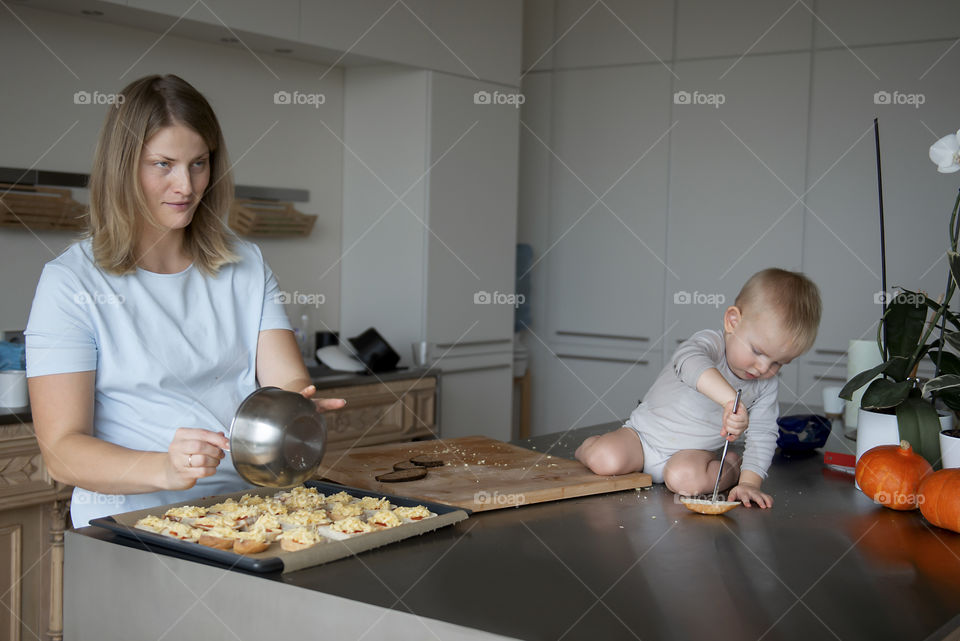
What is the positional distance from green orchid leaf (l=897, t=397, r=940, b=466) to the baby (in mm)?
192

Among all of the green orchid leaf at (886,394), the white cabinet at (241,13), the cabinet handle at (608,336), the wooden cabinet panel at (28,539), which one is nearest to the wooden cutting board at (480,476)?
the green orchid leaf at (886,394)

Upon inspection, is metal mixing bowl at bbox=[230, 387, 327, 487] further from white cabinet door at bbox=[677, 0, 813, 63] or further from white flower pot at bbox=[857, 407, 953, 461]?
white cabinet door at bbox=[677, 0, 813, 63]

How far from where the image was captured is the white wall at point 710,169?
3104 mm

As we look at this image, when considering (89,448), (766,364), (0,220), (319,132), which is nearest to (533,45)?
(319,132)

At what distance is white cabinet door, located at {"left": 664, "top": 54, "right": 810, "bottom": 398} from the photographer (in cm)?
332

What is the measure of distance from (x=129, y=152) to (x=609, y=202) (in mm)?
2730

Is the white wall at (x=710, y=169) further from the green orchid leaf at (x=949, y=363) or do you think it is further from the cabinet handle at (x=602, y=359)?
the green orchid leaf at (x=949, y=363)

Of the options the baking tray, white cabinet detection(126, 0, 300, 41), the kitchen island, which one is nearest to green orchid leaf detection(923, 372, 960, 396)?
the kitchen island

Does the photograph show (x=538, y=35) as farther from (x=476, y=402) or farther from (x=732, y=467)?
(x=732, y=467)

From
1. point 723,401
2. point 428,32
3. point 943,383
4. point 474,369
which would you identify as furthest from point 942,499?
point 428,32

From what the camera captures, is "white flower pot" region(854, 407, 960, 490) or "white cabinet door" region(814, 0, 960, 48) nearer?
"white flower pot" region(854, 407, 960, 490)

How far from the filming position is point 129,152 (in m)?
1.22

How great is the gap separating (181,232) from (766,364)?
0.94m

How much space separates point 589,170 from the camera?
3799mm
